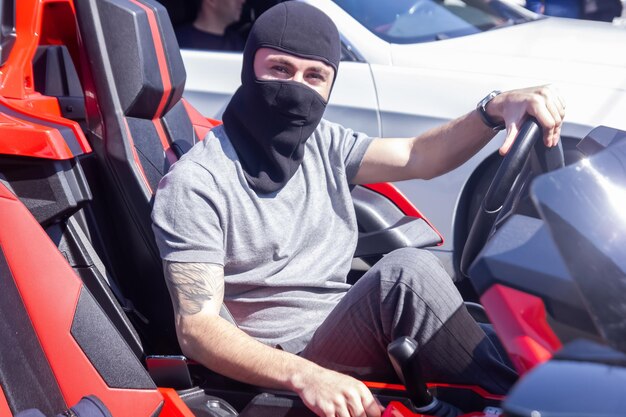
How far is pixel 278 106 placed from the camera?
2.22m

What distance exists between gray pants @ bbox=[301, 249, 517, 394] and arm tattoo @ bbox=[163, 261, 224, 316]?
28 cm

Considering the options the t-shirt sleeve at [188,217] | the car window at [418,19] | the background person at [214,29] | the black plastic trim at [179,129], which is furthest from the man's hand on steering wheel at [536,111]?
the background person at [214,29]

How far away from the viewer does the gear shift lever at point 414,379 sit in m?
1.69

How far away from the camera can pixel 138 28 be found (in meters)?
2.25

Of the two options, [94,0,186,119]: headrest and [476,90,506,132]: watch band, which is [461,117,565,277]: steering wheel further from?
[94,0,186,119]: headrest

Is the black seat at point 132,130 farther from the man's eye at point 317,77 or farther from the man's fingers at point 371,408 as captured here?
the man's fingers at point 371,408

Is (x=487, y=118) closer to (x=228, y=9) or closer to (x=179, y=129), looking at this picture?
(x=179, y=129)

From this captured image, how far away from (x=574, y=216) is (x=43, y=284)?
1310mm

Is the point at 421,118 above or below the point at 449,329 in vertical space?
below

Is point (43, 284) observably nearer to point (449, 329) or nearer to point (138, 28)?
point (138, 28)

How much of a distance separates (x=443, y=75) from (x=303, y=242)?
1.88 m

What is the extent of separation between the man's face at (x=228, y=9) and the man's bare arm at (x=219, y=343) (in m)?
2.56

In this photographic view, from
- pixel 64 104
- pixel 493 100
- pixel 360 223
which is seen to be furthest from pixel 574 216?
pixel 360 223

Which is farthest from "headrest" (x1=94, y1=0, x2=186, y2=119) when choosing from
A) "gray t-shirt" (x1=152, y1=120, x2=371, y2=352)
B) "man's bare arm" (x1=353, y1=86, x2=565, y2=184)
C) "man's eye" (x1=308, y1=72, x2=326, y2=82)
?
"man's bare arm" (x1=353, y1=86, x2=565, y2=184)
